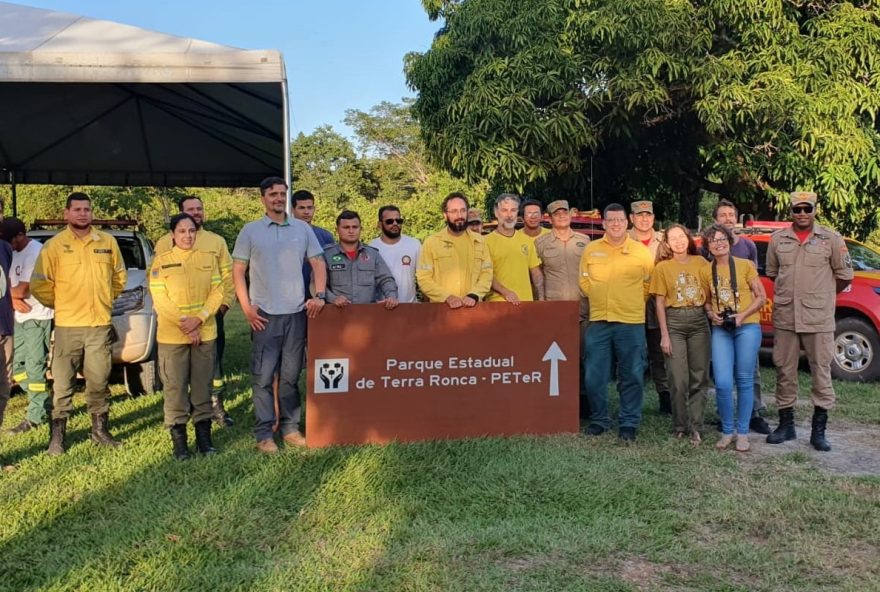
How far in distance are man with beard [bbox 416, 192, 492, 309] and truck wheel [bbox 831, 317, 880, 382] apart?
4.89 m

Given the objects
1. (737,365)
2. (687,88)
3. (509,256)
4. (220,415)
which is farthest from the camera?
(687,88)

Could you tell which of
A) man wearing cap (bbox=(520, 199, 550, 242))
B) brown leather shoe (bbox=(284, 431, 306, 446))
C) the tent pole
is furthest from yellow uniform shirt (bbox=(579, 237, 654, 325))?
the tent pole

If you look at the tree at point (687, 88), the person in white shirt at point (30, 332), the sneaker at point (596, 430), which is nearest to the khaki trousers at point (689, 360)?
the sneaker at point (596, 430)

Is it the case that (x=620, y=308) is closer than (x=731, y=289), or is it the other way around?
(x=731, y=289)

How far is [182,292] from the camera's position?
5301 millimetres

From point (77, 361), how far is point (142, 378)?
2020 mm

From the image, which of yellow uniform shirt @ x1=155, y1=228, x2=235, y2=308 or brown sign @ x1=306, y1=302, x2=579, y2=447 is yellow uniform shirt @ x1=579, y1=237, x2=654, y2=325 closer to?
brown sign @ x1=306, y1=302, x2=579, y2=447

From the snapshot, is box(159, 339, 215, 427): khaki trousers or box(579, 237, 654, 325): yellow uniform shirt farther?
box(579, 237, 654, 325): yellow uniform shirt

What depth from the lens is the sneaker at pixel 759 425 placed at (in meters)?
6.27

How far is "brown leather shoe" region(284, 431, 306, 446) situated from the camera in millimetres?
5582

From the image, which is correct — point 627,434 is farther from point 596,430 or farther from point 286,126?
point 286,126

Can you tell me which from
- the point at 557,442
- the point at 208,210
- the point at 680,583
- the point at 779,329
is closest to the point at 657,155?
the point at 779,329

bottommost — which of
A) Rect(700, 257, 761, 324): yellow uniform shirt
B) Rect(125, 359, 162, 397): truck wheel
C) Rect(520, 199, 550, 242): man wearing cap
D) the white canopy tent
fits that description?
Rect(125, 359, 162, 397): truck wheel

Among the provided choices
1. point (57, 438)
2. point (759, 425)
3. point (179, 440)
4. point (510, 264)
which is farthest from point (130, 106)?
point (759, 425)
